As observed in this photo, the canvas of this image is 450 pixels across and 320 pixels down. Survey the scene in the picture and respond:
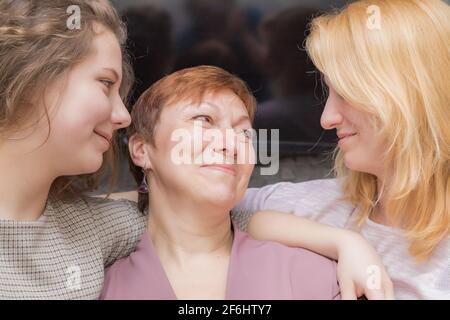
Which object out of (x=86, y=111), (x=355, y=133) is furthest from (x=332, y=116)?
(x=86, y=111)

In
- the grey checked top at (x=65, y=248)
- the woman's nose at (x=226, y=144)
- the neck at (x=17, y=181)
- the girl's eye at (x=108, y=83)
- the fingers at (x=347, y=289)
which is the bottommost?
the fingers at (x=347, y=289)

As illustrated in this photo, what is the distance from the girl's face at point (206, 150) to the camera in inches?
45.1

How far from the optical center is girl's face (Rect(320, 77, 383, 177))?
47.5 inches

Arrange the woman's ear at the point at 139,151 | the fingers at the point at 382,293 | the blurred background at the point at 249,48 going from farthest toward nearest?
the blurred background at the point at 249,48 < the woman's ear at the point at 139,151 < the fingers at the point at 382,293

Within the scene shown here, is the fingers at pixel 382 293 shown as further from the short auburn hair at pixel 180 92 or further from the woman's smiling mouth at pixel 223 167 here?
the short auburn hair at pixel 180 92

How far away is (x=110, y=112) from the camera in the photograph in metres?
1.14

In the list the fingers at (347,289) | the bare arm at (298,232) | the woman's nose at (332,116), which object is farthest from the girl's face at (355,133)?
the fingers at (347,289)

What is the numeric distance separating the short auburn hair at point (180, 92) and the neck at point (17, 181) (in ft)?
0.79

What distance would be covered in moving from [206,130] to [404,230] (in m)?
0.45

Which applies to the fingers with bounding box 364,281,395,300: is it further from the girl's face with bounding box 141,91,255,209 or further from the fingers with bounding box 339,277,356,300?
the girl's face with bounding box 141,91,255,209

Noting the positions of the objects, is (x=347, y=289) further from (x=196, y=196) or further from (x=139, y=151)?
(x=139, y=151)

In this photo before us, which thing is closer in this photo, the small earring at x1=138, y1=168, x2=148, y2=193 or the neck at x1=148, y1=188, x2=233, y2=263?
the neck at x1=148, y1=188, x2=233, y2=263

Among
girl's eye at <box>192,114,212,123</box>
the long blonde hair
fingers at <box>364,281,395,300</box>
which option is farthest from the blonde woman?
girl's eye at <box>192,114,212,123</box>

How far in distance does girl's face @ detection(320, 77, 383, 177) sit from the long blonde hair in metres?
0.02
